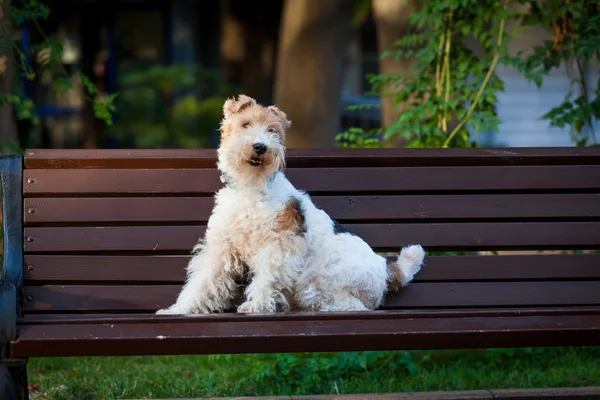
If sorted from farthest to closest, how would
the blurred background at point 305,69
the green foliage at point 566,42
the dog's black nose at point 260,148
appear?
1. the blurred background at point 305,69
2. the green foliage at point 566,42
3. the dog's black nose at point 260,148

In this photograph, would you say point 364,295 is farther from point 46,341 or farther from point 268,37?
point 268,37

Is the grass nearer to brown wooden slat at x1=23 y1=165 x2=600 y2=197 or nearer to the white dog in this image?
the white dog

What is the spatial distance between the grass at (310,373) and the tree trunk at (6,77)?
189 cm

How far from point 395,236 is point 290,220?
2.26ft

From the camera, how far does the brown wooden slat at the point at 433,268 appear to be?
4156mm

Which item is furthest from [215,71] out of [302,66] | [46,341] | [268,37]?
[46,341]

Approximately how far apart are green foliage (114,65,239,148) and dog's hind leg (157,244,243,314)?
1019 centimetres

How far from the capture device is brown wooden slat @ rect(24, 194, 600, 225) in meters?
4.20

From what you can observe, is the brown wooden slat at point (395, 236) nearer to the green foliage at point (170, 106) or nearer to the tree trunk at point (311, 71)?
the tree trunk at point (311, 71)

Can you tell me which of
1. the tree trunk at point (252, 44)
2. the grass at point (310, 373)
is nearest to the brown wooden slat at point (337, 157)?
the grass at point (310, 373)

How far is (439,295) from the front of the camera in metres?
4.26

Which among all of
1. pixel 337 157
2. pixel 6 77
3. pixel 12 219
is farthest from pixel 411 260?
pixel 6 77

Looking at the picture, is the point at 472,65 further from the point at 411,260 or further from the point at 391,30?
the point at 411,260

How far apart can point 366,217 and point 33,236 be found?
5.26 feet
